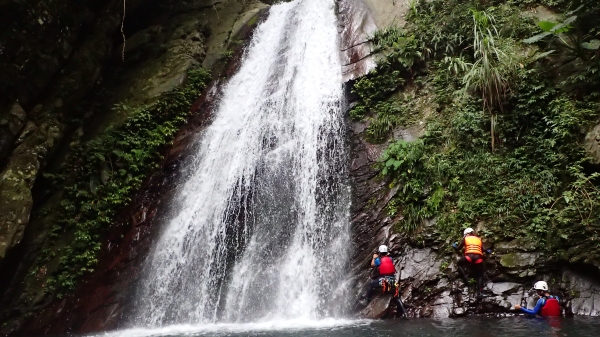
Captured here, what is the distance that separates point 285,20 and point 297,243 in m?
11.0

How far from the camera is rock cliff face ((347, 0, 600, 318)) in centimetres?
697

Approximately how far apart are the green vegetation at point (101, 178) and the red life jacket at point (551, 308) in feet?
32.3

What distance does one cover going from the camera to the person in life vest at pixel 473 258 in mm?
7332

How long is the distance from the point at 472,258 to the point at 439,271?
738mm

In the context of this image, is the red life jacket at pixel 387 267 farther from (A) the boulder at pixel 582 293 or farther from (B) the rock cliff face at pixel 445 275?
(A) the boulder at pixel 582 293

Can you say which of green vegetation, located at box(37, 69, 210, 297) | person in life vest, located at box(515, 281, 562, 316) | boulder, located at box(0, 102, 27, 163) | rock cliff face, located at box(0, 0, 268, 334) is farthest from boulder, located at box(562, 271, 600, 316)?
boulder, located at box(0, 102, 27, 163)

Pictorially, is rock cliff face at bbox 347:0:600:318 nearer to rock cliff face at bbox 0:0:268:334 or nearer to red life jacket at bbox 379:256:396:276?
red life jacket at bbox 379:256:396:276

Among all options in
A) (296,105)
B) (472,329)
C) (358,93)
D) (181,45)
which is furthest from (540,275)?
(181,45)

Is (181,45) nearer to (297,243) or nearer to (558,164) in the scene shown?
(297,243)

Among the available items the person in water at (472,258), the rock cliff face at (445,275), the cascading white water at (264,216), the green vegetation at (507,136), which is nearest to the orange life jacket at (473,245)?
the person in water at (472,258)

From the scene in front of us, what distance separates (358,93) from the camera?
11.5 m

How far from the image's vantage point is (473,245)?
741 centimetres

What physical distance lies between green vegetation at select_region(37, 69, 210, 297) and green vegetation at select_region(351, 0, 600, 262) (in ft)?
21.7

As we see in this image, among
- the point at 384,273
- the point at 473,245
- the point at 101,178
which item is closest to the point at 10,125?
the point at 101,178
